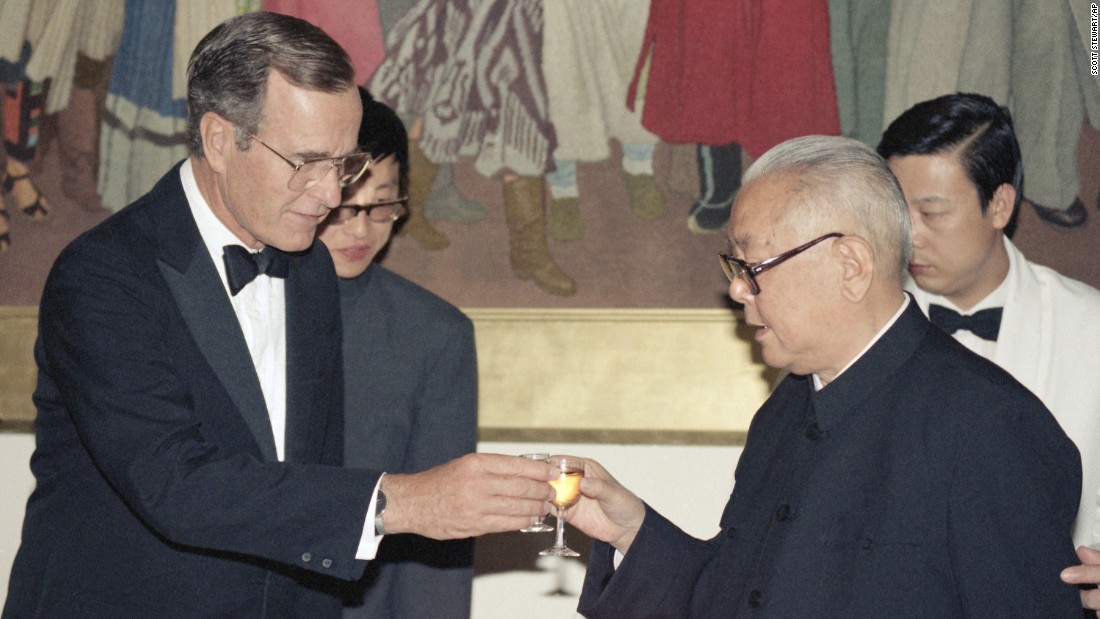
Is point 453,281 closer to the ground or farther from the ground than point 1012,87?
closer to the ground

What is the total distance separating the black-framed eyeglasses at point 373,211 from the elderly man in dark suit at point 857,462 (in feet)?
3.80

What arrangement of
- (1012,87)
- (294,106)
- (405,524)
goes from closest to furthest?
(405,524) < (294,106) < (1012,87)

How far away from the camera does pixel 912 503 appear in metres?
2.09

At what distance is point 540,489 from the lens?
2.38 meters

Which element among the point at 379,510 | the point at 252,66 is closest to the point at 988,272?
the point at 379,510

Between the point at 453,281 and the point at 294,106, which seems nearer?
the point at 294,106

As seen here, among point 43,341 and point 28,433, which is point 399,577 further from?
point 28,433

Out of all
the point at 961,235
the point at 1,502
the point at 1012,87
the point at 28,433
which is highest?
the point at 1012,87

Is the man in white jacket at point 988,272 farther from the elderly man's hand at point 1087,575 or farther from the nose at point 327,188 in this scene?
the nose at point 327,188

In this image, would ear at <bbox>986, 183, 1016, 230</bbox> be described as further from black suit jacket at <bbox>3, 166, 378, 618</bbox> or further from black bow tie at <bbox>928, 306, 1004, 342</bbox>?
black suit jacket at <bbox>3, 166, 378, 618</bbox>

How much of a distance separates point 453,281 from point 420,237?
0.64 feet

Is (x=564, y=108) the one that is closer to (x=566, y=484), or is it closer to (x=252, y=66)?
(x=252, y=66)

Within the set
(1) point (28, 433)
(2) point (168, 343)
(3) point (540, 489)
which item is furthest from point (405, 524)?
(1) point (28, 433)

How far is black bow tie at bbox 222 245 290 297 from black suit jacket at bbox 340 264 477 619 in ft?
2.46
